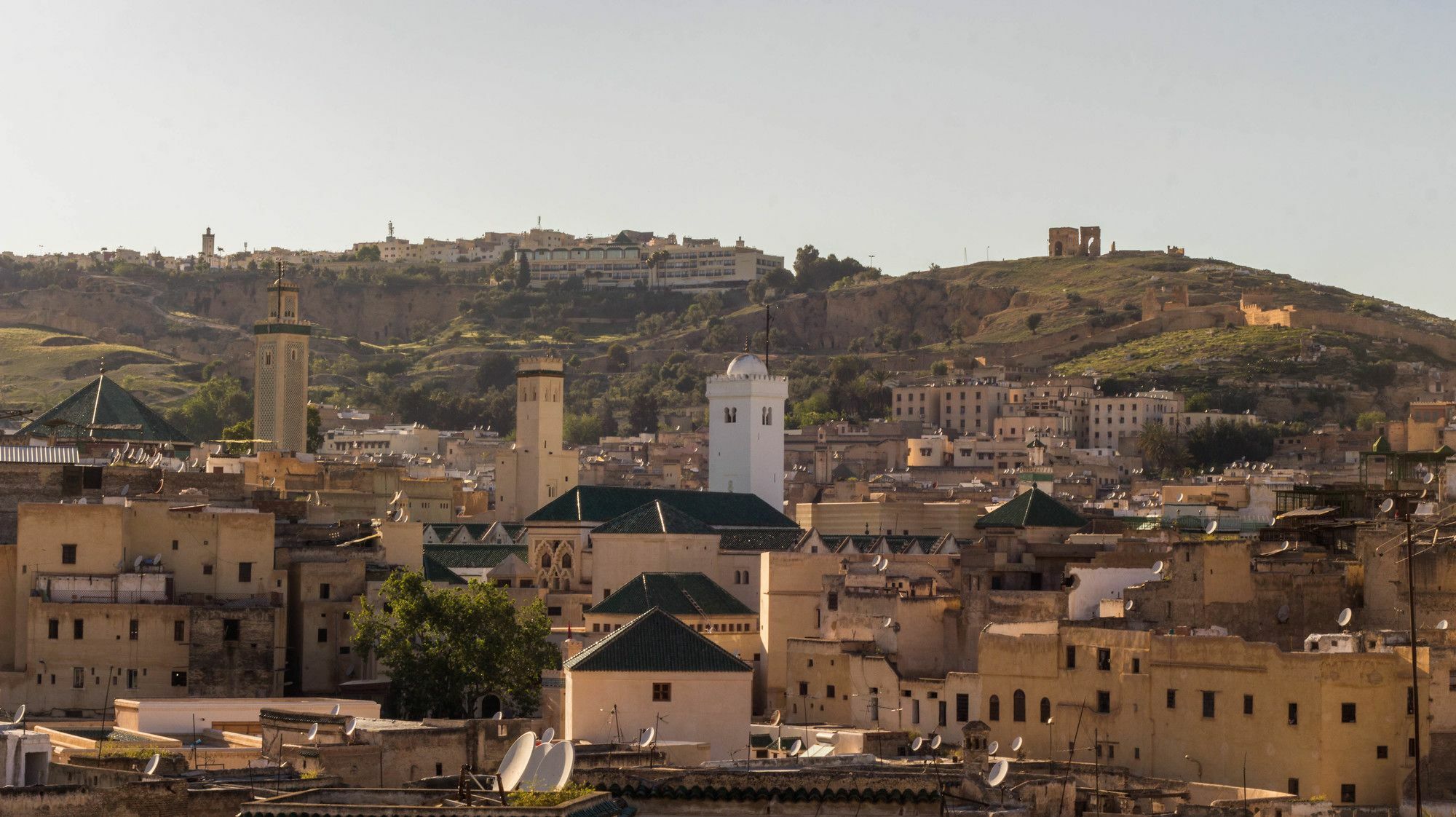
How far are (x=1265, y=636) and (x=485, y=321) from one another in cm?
11818

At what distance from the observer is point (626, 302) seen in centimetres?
15812

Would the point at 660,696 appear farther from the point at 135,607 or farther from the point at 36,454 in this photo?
the point at 36,454

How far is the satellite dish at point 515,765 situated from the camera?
72.9ft

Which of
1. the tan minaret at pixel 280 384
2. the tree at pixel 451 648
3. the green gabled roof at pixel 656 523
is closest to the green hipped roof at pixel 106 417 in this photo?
the tan minaret at pixel 280 384

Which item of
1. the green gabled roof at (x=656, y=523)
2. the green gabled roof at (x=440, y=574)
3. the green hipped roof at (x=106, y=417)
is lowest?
the green gabled roof at (x=440, y=574)

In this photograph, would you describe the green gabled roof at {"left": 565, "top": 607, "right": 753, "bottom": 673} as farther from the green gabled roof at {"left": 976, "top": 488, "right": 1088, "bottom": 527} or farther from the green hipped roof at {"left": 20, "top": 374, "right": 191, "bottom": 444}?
the green hipped roof at {"left": 20, "top": 374, "right": 191, "bottom": 444}

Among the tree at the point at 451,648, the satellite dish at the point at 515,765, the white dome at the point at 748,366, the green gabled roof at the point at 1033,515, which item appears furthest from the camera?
the white dome at the point at 748,366

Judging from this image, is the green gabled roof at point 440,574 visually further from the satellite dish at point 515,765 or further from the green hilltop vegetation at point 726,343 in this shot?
the green hilltop vegetation at point 726,343

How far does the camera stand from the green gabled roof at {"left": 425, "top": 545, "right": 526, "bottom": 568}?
5512cm

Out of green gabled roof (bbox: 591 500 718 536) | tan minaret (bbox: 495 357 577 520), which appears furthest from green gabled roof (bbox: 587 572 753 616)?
tan minaret (bbox: 495 357 577 520)

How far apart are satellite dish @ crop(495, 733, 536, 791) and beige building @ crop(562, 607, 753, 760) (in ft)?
46.0

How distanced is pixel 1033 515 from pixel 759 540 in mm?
6137

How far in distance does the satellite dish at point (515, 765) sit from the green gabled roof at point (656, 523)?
29614mm

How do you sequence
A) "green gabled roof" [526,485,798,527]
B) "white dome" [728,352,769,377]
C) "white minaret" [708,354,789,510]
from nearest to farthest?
"green gabled roof" [526,485,798,527] < "white minaret" [708,354,789,510] < "white dome" [728,352,769,377]
